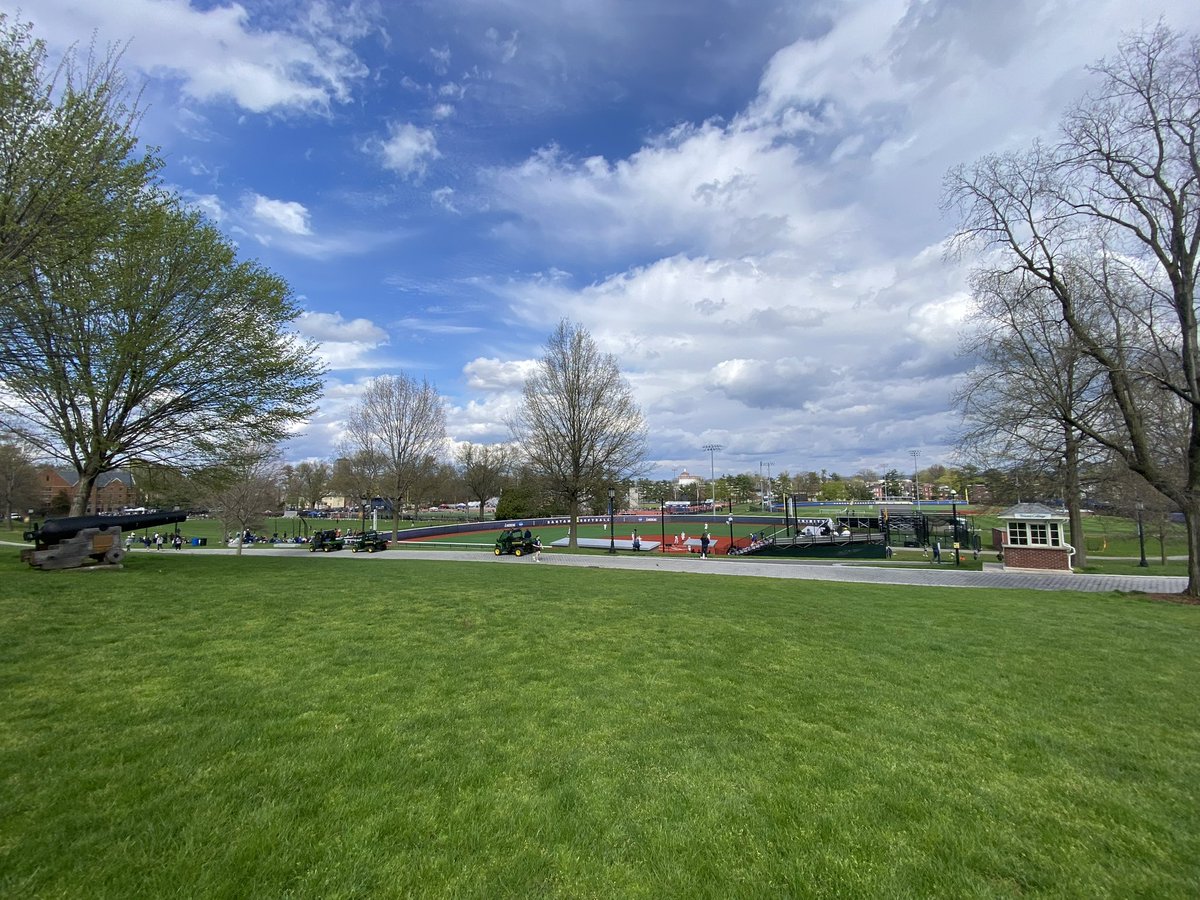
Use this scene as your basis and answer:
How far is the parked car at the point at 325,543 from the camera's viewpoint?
120 ft

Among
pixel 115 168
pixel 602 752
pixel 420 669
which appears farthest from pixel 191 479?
pixel 602 752

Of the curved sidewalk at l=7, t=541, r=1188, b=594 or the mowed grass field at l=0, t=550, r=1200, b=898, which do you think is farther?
the curved sidewalk at l=7, t=541, r=1188, b=594

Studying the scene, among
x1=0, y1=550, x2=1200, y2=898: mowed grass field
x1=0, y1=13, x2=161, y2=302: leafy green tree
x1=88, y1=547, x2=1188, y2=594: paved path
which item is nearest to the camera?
x1=0, y1=550, x2=1200, y2=898: mowed grass field

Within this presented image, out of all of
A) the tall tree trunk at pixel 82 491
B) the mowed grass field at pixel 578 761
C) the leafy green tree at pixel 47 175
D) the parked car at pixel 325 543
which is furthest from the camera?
the parked car at pixel 325 543

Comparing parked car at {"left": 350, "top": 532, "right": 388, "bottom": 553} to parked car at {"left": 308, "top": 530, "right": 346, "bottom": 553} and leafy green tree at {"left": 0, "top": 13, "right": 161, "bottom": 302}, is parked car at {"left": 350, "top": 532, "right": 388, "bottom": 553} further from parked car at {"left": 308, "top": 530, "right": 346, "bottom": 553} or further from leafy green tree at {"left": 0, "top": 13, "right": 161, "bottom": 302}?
leafy green tree at {"left": 0, "top": 13, "right": 161, "bottom": 302}

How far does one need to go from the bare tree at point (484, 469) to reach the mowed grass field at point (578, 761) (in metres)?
77.0

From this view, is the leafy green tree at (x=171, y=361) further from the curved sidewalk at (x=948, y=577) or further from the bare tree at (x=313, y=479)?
the bare tree at (x=313, y=479)

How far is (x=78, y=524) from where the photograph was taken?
14.1 m

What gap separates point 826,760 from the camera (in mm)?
4051

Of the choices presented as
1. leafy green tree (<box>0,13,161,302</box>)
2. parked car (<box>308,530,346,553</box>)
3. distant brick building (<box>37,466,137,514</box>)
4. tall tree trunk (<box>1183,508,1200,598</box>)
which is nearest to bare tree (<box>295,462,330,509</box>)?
distant brick building (<box>37,466,137,514</box>)

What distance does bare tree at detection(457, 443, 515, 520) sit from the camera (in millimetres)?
85875

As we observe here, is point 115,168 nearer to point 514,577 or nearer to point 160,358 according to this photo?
point 160,358

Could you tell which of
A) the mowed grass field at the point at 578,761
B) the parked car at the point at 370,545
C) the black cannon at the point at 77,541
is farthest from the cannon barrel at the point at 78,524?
the parked car at the point at 370,545

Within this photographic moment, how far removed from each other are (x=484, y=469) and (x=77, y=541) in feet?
240
